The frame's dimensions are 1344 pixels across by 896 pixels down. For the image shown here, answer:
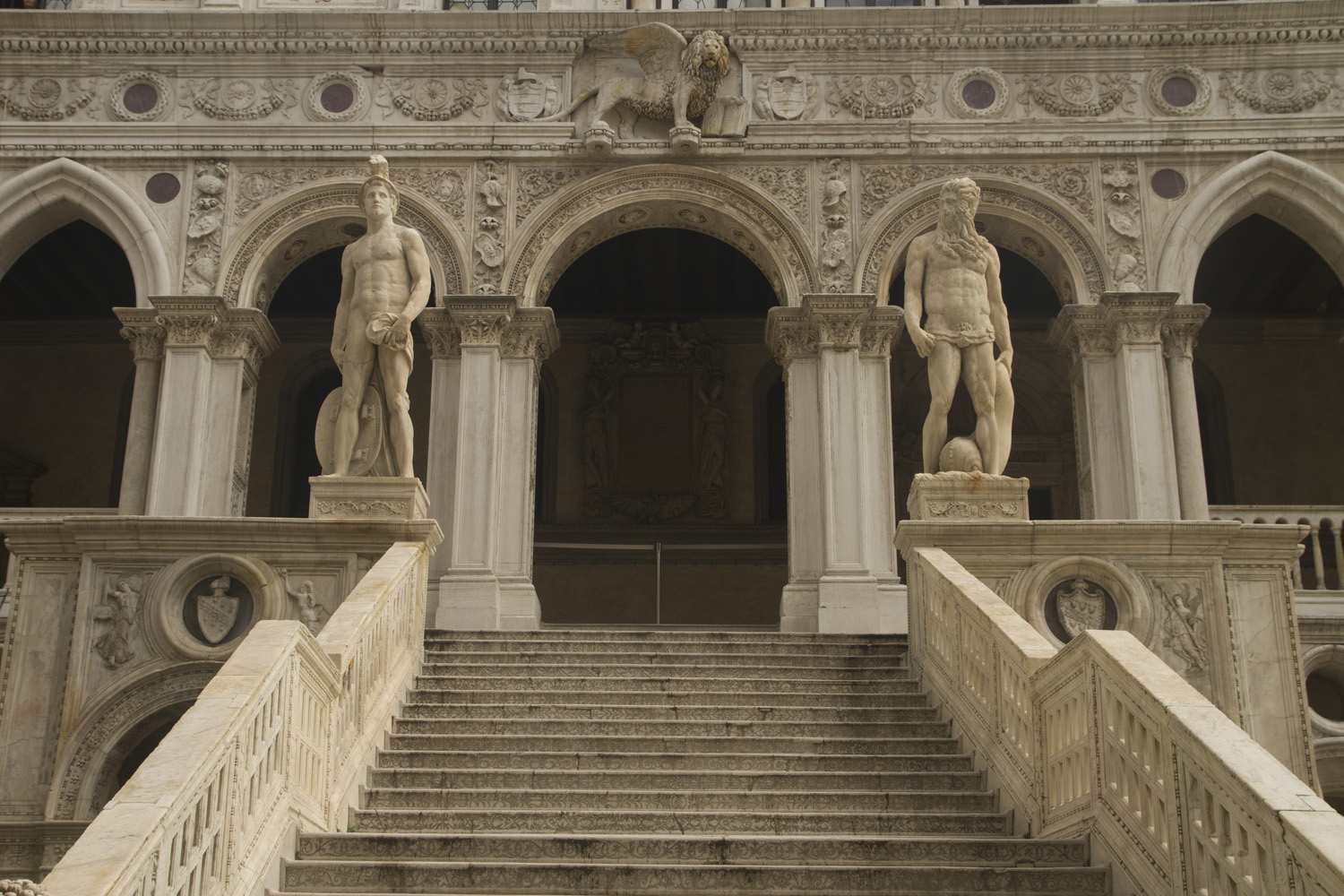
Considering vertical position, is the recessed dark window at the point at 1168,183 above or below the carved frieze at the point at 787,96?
below

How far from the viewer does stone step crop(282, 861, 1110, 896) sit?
7.03m

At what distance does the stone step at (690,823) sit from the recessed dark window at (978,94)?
35.2ft

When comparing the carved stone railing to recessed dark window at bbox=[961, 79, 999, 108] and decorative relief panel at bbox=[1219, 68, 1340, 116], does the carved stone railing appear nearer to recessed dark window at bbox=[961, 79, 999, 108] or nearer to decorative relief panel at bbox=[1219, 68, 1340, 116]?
decorative relief panel at bbox=[1219, 68, 1340, 116]

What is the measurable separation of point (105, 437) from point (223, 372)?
5.79 meters

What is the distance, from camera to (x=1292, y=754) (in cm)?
1080

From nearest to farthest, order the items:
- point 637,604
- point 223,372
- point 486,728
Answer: point 486,728 < point 223,372 < point 637,604

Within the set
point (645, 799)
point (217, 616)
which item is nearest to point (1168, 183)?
point (645, 799)

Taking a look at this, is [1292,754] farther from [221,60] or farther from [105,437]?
[105,437]

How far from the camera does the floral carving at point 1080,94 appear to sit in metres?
17.0

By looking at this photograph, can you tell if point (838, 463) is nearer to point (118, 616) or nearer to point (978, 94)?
point (978, 94)

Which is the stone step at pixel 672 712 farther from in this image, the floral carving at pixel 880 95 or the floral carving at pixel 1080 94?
the floral carving at pixel 1080 94

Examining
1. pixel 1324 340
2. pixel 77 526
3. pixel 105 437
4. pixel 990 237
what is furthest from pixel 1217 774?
pixel 105 437

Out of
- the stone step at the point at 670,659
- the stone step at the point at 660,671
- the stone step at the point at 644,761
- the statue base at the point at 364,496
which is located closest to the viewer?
the stone step at the point at 644,761

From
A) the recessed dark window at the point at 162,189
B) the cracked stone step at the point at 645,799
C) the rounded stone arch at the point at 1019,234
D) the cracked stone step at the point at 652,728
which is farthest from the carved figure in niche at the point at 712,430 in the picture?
the cracked stone step at the point at 645,799
